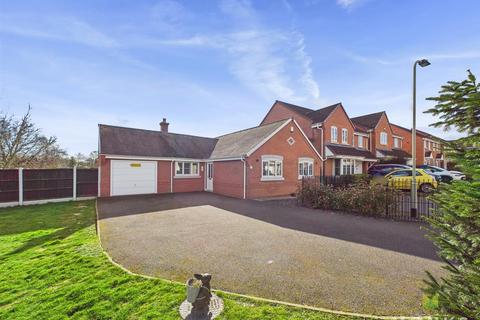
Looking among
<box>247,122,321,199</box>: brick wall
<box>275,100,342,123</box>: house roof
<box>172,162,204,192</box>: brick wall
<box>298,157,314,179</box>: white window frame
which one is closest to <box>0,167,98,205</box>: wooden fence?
<box>172,162,204,192</box>: brick wall

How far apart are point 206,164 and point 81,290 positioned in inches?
649

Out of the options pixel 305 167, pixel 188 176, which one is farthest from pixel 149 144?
pixel 305 167

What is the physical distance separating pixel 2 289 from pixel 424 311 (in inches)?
307

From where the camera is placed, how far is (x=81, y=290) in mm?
4184

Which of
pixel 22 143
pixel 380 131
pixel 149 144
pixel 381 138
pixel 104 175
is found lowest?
pixel 104 175

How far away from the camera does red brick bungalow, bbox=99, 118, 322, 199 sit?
634 inches

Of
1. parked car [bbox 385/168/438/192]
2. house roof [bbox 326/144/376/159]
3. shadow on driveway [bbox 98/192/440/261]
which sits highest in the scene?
house roof [bbox 326/144/376/159]

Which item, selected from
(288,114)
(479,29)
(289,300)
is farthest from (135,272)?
(288,114)

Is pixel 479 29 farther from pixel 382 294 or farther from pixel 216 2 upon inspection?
pixel 216 2

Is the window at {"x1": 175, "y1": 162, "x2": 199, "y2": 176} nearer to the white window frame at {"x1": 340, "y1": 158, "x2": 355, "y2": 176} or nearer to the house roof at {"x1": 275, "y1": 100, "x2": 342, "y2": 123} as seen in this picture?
the house roof at {"x1": 275, "y1": 100, "x2": 342, "y2": 123}

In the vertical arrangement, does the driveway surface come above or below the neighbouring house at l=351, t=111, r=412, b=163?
below

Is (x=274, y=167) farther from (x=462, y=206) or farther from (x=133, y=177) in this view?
(x=462, y=206)

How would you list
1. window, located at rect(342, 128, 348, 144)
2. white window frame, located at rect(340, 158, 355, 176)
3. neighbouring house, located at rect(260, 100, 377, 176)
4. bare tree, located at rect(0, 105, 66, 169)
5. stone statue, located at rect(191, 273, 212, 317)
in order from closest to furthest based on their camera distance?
stone statue, located at rect(191, 273, 212, 317) → bare tree, located at rect(0, 105, 66, 169) → neighbouring house, located at rect(260, 100, 377, 176) → white window frame, located at rect(340, 158, 355, 176) → window, located at rect(342, 128, 348, 144)

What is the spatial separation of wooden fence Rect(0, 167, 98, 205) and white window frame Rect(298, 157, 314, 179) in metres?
15.8
